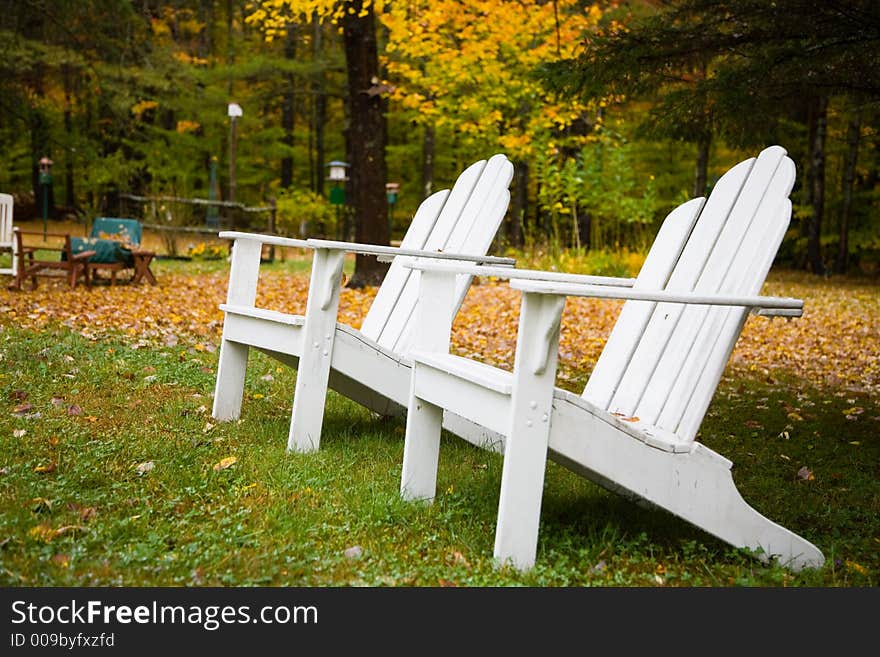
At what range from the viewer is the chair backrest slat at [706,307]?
2.73 m

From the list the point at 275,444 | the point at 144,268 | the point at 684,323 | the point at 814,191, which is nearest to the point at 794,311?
the point at 684,323

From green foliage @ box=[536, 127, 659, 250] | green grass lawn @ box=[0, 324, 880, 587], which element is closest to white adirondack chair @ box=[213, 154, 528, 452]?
green grass lawn @ box=[0, 324, 880, 587]

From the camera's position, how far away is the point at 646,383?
2953 millimetres

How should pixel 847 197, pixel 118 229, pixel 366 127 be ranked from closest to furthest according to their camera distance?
pixel 366 127, pixel 118 229, pixel 847 197

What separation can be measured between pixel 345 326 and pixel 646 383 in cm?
126

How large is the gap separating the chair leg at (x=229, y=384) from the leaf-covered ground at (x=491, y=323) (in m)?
2.09

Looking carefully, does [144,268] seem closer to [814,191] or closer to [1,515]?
[1,515]

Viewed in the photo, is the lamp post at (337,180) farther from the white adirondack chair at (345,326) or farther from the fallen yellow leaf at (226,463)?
the fallen yellow leaf at (226,463)

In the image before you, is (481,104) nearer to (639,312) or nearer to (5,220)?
(5,220)

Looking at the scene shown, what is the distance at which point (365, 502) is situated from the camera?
9.66 feet

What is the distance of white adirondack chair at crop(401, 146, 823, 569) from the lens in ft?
7.90

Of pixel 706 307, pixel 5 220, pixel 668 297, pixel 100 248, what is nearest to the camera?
pixel 668 297

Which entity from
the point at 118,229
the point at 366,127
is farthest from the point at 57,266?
the point at 366,127

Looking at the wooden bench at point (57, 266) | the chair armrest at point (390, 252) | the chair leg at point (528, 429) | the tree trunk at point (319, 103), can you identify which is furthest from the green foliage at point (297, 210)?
the chair leg at point (528, 429)
